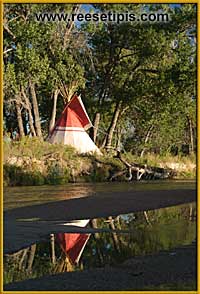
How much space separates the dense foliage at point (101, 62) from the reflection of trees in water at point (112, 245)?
2105 cm

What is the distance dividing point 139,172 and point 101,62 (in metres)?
14.3

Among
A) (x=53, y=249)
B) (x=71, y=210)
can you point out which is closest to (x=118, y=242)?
(x=53, y=249)

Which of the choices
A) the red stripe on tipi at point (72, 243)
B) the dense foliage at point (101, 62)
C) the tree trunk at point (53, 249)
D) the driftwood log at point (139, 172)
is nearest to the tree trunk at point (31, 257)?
the tree trunk at point (53, 249)

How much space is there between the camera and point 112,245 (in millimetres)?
10781

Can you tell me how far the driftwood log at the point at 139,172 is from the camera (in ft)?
97.2

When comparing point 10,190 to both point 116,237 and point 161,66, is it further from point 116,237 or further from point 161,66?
point 161,66

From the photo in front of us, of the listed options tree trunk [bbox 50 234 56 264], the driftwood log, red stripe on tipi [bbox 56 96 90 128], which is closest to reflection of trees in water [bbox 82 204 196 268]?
tree trunk [bbox 50 234 56 264]

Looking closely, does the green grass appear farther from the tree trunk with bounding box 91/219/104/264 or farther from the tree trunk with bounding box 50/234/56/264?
the tree trunk with bounding box 50/234/56/264

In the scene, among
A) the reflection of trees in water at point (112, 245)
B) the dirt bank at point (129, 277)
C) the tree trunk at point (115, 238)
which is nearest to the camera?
the dirt bank at point (129, 277)

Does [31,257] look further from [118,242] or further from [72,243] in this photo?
[118,242]

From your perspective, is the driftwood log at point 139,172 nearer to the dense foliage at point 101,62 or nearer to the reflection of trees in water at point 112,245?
the dense foliage at point 101,62

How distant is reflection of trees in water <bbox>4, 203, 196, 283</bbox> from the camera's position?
8969mm

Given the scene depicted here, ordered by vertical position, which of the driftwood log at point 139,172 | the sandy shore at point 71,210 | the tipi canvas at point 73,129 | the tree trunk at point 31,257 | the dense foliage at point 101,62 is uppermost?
the dense foliage at point 101,62

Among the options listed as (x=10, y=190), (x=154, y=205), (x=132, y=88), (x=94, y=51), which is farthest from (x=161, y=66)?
(x=154, y=205)
